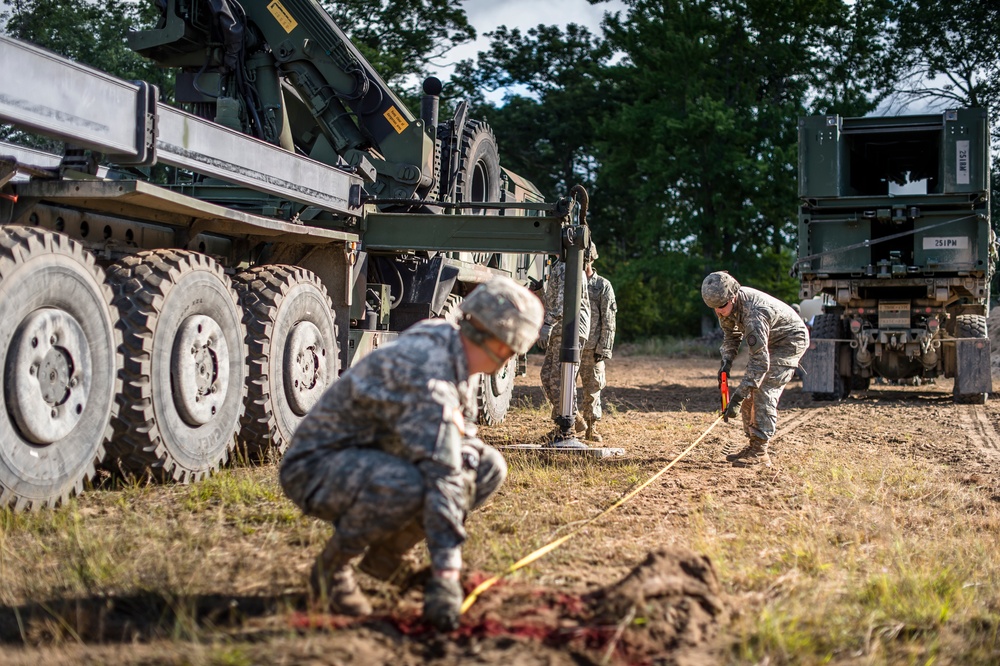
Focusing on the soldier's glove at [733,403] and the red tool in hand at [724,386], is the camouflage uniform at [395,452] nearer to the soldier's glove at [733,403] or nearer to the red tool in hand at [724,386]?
the soldier's glove at [733,403]

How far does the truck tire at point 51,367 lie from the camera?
226 inches

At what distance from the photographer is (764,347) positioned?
9.09 meters

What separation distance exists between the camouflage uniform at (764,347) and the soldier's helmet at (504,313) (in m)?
4.95

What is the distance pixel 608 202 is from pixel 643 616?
35592 mm

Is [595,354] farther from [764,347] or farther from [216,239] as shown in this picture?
[216,239]

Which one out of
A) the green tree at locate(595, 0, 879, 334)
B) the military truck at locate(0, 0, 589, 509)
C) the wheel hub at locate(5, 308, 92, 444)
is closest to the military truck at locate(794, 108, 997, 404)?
the military truck at locate(0, 0, 589, 509)

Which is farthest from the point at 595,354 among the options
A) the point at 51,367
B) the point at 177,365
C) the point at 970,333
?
the point at 970,333

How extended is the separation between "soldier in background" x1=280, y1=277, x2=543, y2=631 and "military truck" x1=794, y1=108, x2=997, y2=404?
39.2 ft

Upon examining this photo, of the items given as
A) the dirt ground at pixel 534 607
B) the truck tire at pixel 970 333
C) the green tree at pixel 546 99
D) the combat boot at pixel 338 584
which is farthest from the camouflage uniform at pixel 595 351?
the green tree at pixel 546 99

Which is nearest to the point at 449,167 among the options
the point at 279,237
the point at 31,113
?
the point at 279,237

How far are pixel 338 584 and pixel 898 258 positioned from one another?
1290 centimetres

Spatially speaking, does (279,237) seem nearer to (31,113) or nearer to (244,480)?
(244,480)

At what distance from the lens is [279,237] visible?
29.5 feet

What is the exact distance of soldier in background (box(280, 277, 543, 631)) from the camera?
4.20 metres
